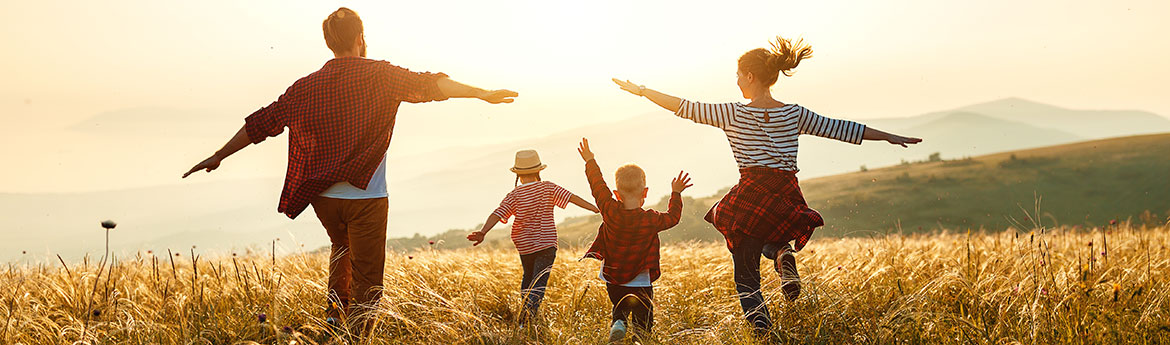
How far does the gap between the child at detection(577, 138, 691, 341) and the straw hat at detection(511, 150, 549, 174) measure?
904 millimetres

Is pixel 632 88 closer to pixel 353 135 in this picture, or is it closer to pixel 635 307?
pixel 635 307

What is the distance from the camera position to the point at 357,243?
4.82 metres

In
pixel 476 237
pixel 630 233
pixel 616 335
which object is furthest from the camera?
pixel 476 237

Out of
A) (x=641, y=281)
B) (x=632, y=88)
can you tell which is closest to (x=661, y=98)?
(x=632, y=88)

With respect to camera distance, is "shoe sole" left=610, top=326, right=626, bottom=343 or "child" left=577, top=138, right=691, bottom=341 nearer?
"shoe sole" left=610, top=326, right=626, bottom=343

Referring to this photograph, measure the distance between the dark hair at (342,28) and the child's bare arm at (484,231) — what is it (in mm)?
1476

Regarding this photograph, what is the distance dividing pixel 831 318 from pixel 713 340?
2.52 feet

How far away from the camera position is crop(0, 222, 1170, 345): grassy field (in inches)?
174

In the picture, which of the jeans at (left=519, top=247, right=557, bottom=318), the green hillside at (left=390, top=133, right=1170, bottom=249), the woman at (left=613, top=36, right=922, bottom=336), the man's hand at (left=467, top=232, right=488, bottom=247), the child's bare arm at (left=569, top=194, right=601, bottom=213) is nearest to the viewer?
the woman at (left=613, top=36, right=922, bottom=336)

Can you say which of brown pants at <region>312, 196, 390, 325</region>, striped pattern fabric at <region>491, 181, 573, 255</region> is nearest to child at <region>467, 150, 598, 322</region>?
striped pattern fabric at <region>491, 181, 573, 255</region>

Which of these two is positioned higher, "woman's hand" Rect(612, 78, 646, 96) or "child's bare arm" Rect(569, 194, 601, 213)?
"woman's hand" Rect(612, 78, 646, 96)

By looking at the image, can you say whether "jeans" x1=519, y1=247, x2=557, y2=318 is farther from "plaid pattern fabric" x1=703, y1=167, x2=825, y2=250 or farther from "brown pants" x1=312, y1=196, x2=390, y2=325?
"plaid pattern fabric" x1=703, y1=167, x2=825, y2=250

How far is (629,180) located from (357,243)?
1.72 meters

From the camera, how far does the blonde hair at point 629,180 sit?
16.0ft
